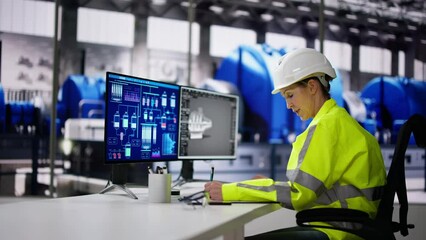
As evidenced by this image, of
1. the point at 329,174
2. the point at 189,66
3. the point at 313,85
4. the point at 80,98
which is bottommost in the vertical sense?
the point at 329,174

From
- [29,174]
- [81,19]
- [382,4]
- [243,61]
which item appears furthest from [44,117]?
[382,4]

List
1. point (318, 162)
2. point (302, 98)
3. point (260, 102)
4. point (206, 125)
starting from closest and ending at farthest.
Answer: point (318, 162), point (302, 98), point (206, 125), point (260, 102)

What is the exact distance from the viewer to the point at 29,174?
5.35 metres

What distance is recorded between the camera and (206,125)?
10.3 feet

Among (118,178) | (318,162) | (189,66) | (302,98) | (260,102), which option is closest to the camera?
(318,162)

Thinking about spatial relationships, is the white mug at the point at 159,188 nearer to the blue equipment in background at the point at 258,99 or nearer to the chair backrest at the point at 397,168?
the chair backrest at the point at 397,168

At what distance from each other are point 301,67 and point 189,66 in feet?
11.1

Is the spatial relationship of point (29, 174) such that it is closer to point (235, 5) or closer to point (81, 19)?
point (81, 19)

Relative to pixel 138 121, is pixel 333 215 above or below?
below

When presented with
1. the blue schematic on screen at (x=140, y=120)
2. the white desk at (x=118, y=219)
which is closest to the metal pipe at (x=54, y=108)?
the blue schematic on screen at (x=140, y=120)

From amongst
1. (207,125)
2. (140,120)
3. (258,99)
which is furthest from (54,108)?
(140,120)

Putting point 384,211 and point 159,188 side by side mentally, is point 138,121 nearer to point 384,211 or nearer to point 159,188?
point 159,188

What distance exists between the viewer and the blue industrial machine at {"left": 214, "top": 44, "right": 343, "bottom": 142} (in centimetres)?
550

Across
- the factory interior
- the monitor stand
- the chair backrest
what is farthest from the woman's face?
the factory interior
